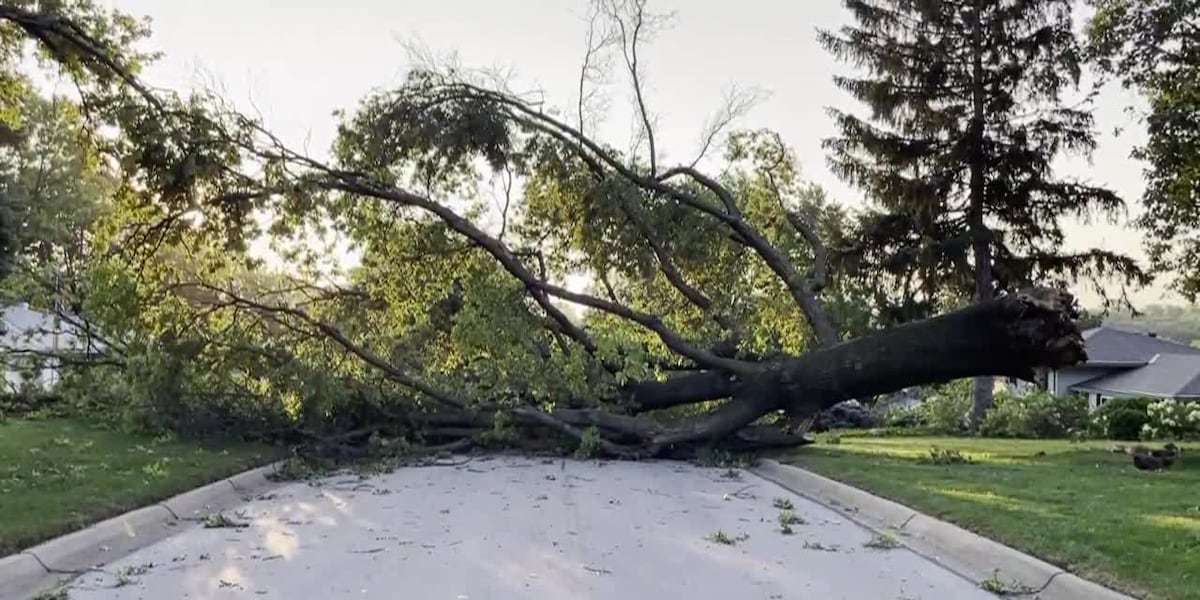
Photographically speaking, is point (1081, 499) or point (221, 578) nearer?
point (221, 578)

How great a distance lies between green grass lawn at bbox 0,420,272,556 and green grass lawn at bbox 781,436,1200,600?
6.60 metres

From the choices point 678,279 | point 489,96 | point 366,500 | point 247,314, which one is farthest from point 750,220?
point 366,500

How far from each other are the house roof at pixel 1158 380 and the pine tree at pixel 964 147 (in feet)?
34.5

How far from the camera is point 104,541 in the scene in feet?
23.0

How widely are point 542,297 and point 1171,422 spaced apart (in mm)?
10207

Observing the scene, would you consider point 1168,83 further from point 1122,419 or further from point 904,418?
point 904,418

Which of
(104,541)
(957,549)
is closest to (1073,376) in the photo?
(957,549)

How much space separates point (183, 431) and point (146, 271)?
2.99 metres

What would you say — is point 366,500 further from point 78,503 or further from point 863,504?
point 863,504

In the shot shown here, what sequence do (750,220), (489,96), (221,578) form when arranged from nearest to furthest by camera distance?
(221,578)
(489,96)
(750,220)

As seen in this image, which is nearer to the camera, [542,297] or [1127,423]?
[542,297]

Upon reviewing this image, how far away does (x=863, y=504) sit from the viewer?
941cm

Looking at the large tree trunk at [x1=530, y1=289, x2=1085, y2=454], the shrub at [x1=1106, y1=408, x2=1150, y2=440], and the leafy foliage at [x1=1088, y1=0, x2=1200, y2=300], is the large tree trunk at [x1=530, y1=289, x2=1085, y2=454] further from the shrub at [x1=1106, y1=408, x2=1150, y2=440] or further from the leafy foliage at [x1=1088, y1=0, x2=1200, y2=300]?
the shrub at [x1=1106, y1=408, x2=1150, y2=440]

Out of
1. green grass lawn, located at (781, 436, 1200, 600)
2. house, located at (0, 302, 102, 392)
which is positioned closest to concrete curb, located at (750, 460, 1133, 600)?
green grass lawn, located at (781, 436, 1200, 600)
